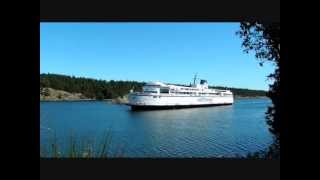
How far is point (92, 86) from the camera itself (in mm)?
39125

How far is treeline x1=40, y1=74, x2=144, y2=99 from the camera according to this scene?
3584 cm

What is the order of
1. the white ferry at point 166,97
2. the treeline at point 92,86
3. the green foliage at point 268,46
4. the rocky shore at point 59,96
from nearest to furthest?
1. the green foliage at point 268,46
2. the white ferry at point 166,97
3. the rocky shore at point 59,96
4. the treeline at point 92,86

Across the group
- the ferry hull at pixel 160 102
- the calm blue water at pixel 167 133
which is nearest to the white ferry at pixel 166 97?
the ferry hull at pixel 160 102

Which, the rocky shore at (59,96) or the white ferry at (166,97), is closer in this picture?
the white ferry at (166,97)

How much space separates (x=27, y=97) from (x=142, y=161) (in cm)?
222

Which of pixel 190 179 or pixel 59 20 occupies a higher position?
pixel 59 20

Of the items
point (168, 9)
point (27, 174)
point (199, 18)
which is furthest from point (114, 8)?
point (27, 174)

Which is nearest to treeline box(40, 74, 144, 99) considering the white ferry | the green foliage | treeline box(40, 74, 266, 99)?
treeline box(40, 74, 266, 99)

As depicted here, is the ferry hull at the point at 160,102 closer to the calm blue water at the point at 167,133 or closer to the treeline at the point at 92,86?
the calm blue water at the point at 167,133

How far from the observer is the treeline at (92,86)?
35844 millimetres

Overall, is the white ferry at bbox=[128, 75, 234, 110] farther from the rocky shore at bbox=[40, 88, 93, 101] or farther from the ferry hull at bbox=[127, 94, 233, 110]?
the rocky shore at bbox=[40, 88, 93, 101]

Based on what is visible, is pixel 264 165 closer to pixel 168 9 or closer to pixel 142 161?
pixel 142 161

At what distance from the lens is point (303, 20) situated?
7.18ft

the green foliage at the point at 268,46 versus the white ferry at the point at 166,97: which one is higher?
the green foliage at the point at 268,46
